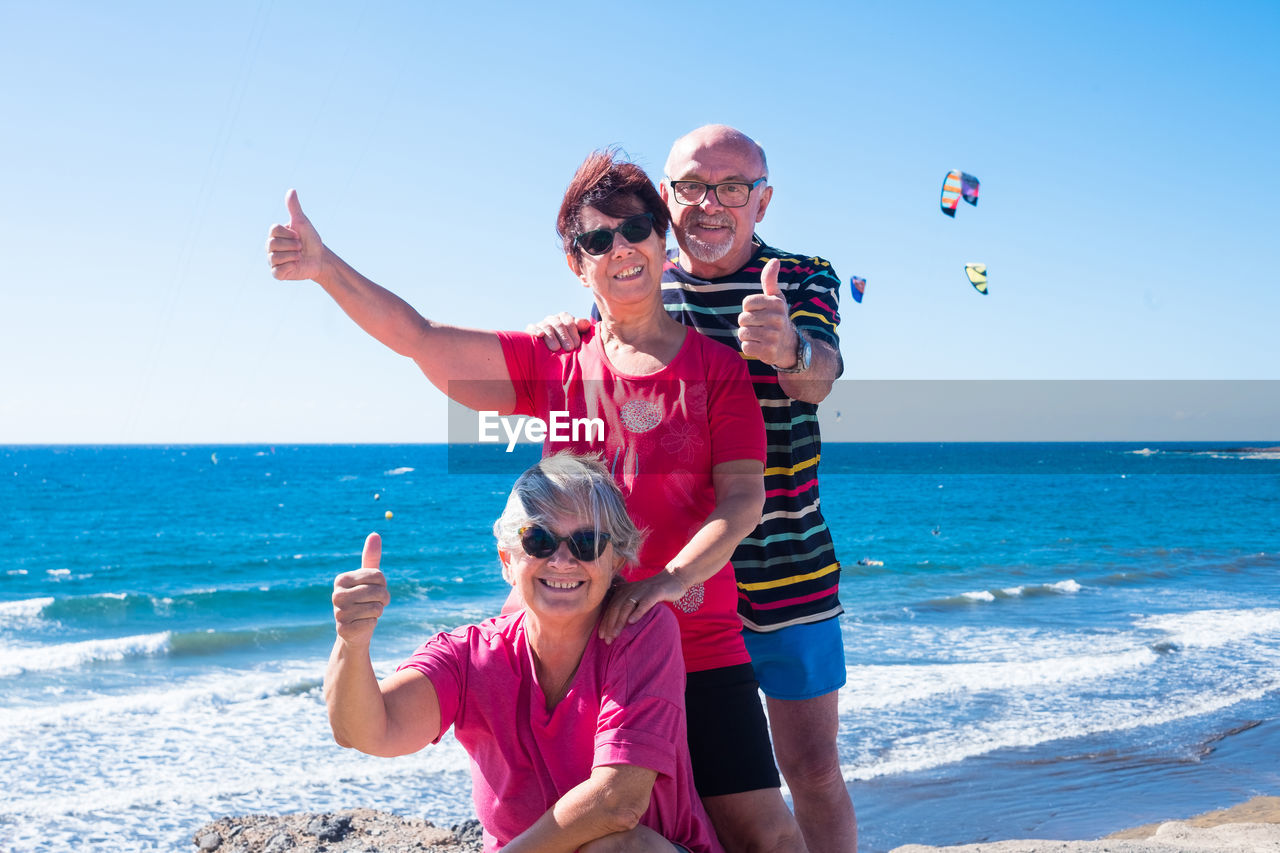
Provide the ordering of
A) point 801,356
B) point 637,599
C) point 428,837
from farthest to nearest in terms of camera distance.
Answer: point 428,837, point 801,356, point 637,599

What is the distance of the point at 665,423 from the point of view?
2379mm

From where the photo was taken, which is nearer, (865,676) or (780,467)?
(780,467)

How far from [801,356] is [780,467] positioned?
16.5 inches

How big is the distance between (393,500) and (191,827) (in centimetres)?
4242

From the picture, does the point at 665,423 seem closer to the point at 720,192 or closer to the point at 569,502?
the point at 569,502

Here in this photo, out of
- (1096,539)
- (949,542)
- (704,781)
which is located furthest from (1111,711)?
(1096,539)

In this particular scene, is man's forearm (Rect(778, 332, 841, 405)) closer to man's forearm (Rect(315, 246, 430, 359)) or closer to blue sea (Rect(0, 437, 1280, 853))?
man's forearm (Rect(315, 246, 430, 359))

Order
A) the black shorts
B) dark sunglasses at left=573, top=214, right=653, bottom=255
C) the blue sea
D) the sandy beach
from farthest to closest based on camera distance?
the blue sea → the sandy beach → dark sunglasses at left=573, top=214, right=653, bottom=255 → the black shorts

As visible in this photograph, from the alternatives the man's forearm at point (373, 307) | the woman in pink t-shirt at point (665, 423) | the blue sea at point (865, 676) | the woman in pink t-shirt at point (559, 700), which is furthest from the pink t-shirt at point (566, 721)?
the blue sea at point (865, 676)

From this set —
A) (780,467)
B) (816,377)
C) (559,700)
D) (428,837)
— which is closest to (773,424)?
(780,467)

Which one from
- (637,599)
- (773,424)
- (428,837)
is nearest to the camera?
(637,599)

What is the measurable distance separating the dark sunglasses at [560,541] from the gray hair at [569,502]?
19mm

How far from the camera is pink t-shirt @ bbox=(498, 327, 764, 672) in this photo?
237cm

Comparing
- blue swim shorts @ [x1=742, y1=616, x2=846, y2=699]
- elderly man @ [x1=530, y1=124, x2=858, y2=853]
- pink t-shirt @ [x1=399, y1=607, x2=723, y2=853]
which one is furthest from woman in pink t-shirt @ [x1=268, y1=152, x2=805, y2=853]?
blue swim shorts @ [x1=742, y1=616, x2=846, y2=699]
